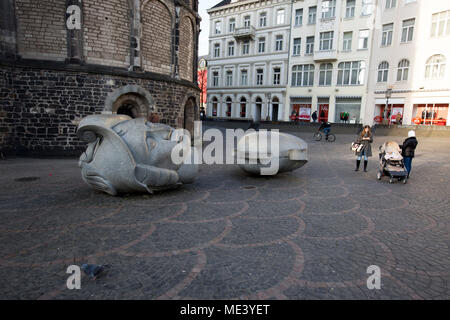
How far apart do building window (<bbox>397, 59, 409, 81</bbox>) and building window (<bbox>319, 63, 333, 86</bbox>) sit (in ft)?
25.2

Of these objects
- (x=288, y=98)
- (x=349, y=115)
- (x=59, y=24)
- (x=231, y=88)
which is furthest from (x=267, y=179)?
(x=231, y=88)

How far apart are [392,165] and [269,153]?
406cm

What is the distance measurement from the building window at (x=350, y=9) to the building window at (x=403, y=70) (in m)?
8.56

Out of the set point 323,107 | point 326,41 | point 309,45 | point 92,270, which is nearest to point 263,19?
point 309,45

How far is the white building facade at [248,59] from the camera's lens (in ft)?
133

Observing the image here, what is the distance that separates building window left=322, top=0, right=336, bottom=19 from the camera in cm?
3514

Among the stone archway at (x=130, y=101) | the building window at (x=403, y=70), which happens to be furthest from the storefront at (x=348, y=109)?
the stone archway at (x=130, y=101)

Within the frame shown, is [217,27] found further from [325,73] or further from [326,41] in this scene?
[325,73]

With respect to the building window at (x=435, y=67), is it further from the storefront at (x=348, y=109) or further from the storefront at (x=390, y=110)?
the storefront at (x=348, y=109)

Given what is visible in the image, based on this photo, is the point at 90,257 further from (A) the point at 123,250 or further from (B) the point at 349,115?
(B) the point at 349,115

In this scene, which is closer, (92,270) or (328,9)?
(92,270)

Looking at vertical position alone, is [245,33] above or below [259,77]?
above

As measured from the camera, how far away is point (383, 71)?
106 ft

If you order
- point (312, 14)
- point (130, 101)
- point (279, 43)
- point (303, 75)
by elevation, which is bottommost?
point (130, 101)
